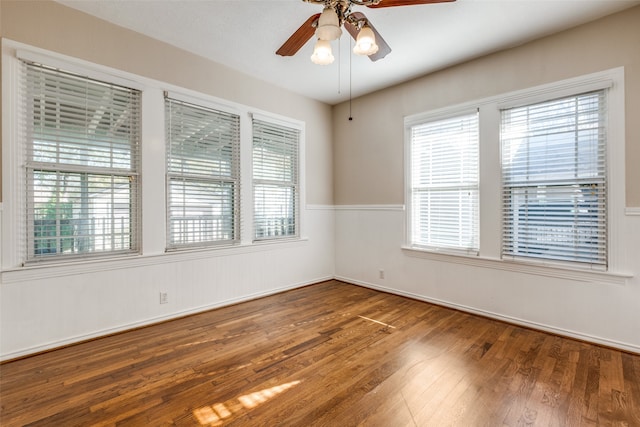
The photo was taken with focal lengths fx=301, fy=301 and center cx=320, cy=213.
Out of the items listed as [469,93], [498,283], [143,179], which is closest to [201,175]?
[143,179]

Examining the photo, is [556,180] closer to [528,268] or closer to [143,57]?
[528,268]

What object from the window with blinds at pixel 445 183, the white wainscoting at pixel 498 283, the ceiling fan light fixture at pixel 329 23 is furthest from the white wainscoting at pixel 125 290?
the ceiling fan light fixture at pixel 329 23

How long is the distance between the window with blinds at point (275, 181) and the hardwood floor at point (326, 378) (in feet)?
4.71

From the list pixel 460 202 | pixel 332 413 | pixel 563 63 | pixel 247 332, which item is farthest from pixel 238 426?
pixel 563 63

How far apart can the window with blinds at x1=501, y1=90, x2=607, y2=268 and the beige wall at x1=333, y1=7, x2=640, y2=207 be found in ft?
0.69

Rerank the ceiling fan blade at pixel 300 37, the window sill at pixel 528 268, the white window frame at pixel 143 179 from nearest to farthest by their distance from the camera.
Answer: the ceiling fan blade at pixel 300 37, the white window frame at pixel 143 179, the window sill at pixel 528 268

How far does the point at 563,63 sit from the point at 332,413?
352cm

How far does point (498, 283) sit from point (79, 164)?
421cm

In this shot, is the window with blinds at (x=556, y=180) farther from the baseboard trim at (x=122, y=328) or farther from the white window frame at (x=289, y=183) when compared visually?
the baseboard trim at (x=122, y=328)

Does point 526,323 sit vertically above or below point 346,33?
below

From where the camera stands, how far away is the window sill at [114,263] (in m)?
2.38

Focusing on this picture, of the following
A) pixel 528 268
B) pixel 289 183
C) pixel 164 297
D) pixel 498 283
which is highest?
pixel 289 183

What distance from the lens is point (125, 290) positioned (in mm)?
2877

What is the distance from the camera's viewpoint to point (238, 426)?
1.66 m
